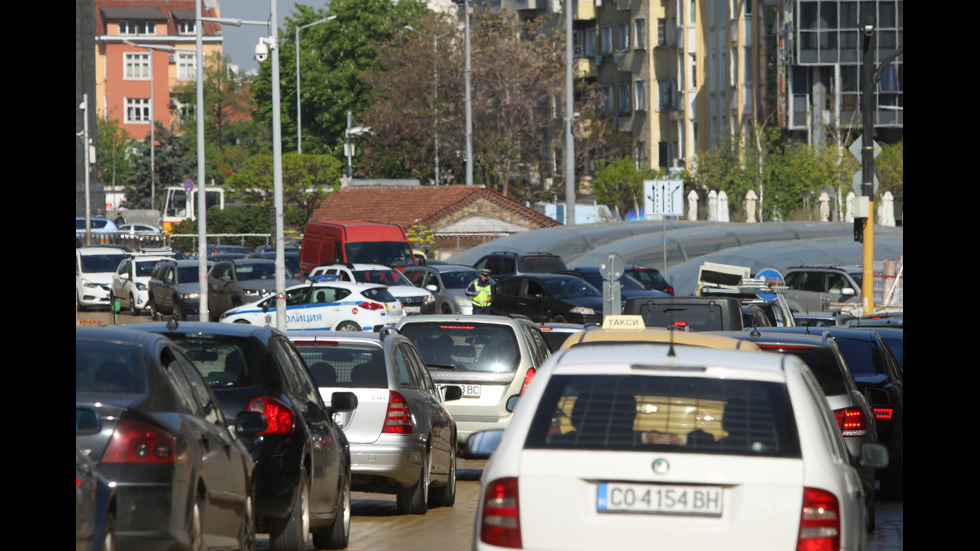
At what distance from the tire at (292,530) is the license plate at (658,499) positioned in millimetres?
3844

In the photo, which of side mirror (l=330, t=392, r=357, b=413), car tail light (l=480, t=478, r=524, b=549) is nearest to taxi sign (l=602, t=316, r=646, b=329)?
side mirror (l=330, t=392, r=357, b=413)

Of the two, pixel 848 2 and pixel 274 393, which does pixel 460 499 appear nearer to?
pixel 274 393

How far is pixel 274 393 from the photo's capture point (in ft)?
32.4

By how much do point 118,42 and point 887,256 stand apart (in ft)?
365

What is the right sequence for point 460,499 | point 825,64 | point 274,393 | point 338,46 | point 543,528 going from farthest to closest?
1. point 338,46
2. point 825,64
3. point 460,499
4. point 274,393
5. point 543,528

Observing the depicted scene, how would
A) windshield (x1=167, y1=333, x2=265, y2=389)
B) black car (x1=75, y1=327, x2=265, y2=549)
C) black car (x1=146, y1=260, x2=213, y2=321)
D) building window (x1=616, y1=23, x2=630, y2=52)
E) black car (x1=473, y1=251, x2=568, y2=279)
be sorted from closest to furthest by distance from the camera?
black car (x1=75, y1=327, x2=265, y2=549) → windshield (x1=167, y1=333, x2=265, y2=389) → black car (x1=146, y1=260, x2=213, y2=321) → black car (x1=473, y1=251, x2=568, y2=279) → building window (x1=616, y1=23, x2=630, y2=52)

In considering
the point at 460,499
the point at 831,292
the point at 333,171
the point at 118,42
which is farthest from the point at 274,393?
the point at 118,42

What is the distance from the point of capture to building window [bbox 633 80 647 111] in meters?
87.0

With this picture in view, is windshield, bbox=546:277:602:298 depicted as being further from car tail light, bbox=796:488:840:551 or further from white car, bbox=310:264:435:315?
car tail light, bbox=796:488:840:551

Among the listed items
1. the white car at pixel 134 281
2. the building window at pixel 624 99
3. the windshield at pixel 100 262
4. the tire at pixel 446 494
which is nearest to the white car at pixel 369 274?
the white car at pixel 134 281

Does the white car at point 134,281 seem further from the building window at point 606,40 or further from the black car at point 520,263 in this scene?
the building window at point 606,40

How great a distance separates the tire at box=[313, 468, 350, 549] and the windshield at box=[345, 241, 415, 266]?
3608cm

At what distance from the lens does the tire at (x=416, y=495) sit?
1295 cm

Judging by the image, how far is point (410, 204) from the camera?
71.5 metres
